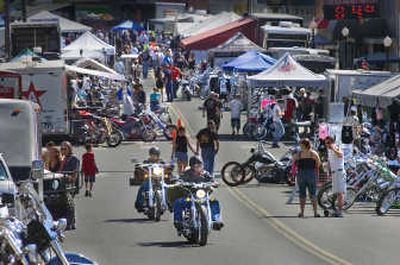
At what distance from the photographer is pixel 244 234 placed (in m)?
22.4

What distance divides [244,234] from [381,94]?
17.5 m

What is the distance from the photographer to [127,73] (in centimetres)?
7044

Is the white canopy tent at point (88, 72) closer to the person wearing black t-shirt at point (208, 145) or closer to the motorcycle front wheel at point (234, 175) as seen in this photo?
the motorcycle front wheel at point (234, 175)

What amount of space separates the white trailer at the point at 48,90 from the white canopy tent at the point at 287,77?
7480 mm

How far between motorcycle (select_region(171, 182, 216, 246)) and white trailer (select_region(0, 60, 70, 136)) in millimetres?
21558

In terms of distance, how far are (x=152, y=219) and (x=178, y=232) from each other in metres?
2.91

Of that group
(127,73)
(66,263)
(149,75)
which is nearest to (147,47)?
(149,75)

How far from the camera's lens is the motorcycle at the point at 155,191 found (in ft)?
77.9

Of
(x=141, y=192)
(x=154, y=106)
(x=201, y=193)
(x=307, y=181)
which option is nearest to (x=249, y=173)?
(x=307, y=181)

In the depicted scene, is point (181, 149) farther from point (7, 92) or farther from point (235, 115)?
point (235, 115)

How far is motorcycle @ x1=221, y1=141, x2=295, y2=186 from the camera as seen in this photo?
3244 centimetres

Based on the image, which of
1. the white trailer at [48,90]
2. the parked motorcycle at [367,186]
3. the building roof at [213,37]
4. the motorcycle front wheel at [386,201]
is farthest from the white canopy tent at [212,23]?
the motorcycle front wheel at [386,201]

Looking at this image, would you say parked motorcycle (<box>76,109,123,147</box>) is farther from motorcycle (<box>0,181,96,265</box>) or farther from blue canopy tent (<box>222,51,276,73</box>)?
motorcycle (<box>0,181,96,265</box>)

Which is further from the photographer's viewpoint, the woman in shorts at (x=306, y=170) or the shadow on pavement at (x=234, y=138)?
the shadow on pavement at (x=234, y=138)
